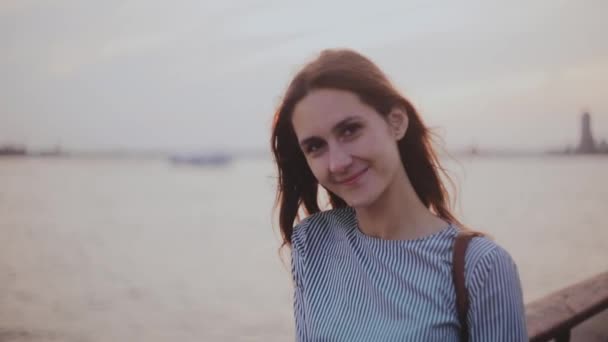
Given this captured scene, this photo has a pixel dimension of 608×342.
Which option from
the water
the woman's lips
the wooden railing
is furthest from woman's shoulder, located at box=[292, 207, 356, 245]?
the water

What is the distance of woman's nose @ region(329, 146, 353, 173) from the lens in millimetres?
1366

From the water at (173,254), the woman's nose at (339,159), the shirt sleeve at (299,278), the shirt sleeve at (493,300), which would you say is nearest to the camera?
the shirt sleeve at (493,300)

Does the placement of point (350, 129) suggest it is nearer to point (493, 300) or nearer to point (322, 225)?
point (322, 225)

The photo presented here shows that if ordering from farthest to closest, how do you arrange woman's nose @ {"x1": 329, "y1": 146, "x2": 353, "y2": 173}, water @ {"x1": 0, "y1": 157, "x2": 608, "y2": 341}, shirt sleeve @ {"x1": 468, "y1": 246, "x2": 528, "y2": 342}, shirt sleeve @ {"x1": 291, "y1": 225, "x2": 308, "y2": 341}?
water @ {"x1": 0, "y1": 157, "x2": 608, "y2": 341}
shirt sleeve @ {"x1": 291, "y1": 225, "x2": 308, "y2": 341}
woman's nose @ {"x1": 329, "y1": 146, "x2": 353, "y2": 173}
shirt sleeve @ {"x1": 468, "y1": 246, "x2": 528, "y2": 342}

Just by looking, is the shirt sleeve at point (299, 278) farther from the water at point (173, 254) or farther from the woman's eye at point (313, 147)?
the water at point (173, 254)

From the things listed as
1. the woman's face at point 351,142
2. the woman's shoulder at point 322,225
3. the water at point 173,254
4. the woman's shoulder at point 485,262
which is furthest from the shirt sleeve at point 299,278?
the water at point 173,254

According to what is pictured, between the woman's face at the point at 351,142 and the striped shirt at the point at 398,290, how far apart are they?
0.17 m

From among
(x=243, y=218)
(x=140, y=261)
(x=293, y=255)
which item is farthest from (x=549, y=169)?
(x=293, y=255)

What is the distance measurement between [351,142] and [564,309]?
905 mm

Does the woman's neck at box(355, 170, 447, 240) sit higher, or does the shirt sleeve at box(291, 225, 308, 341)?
the woman's neck at box(355, 170, 447, 240)

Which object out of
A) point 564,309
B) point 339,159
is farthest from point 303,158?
point 564,309

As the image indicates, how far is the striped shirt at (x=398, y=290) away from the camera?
3.80 ft

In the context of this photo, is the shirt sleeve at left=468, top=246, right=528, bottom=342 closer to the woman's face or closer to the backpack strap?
the backpack strap

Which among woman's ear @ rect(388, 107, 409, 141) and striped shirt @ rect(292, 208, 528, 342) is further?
woman's ear @ rect(388, 107, 409, 141)
